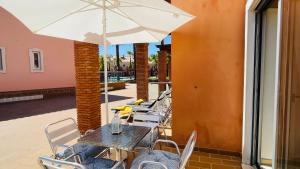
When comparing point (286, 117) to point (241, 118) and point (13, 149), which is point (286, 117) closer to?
point (241, 118)

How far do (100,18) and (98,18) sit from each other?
0.03 m

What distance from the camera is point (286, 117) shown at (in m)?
1.80

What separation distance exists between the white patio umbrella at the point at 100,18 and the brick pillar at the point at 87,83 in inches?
A: 41.4

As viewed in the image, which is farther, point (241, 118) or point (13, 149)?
point (13, 149)

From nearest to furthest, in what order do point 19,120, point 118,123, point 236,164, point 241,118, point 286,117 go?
1. point 286,117
2. point 118,123
3. point 236,164
4. point 241,118
5. point 19,120

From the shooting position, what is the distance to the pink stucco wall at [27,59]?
1073 cm

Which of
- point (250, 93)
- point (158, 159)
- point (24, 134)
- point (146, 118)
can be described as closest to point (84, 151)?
point (158, 159)

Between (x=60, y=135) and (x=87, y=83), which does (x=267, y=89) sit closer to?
(x=60, y=135)

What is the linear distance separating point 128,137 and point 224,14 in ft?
9.14

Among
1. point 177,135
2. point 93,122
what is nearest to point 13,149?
point 93,122

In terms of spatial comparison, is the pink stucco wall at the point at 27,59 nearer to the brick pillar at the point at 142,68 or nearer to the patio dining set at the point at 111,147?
the brick pillar at the point at 142,68

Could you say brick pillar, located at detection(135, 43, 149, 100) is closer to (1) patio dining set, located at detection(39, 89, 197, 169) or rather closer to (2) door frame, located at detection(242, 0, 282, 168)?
(1) patio dining set, located at detection(39, 89, 197, 169)

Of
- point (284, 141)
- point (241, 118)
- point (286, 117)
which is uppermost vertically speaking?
point (286, 117)

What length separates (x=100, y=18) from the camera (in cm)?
360
